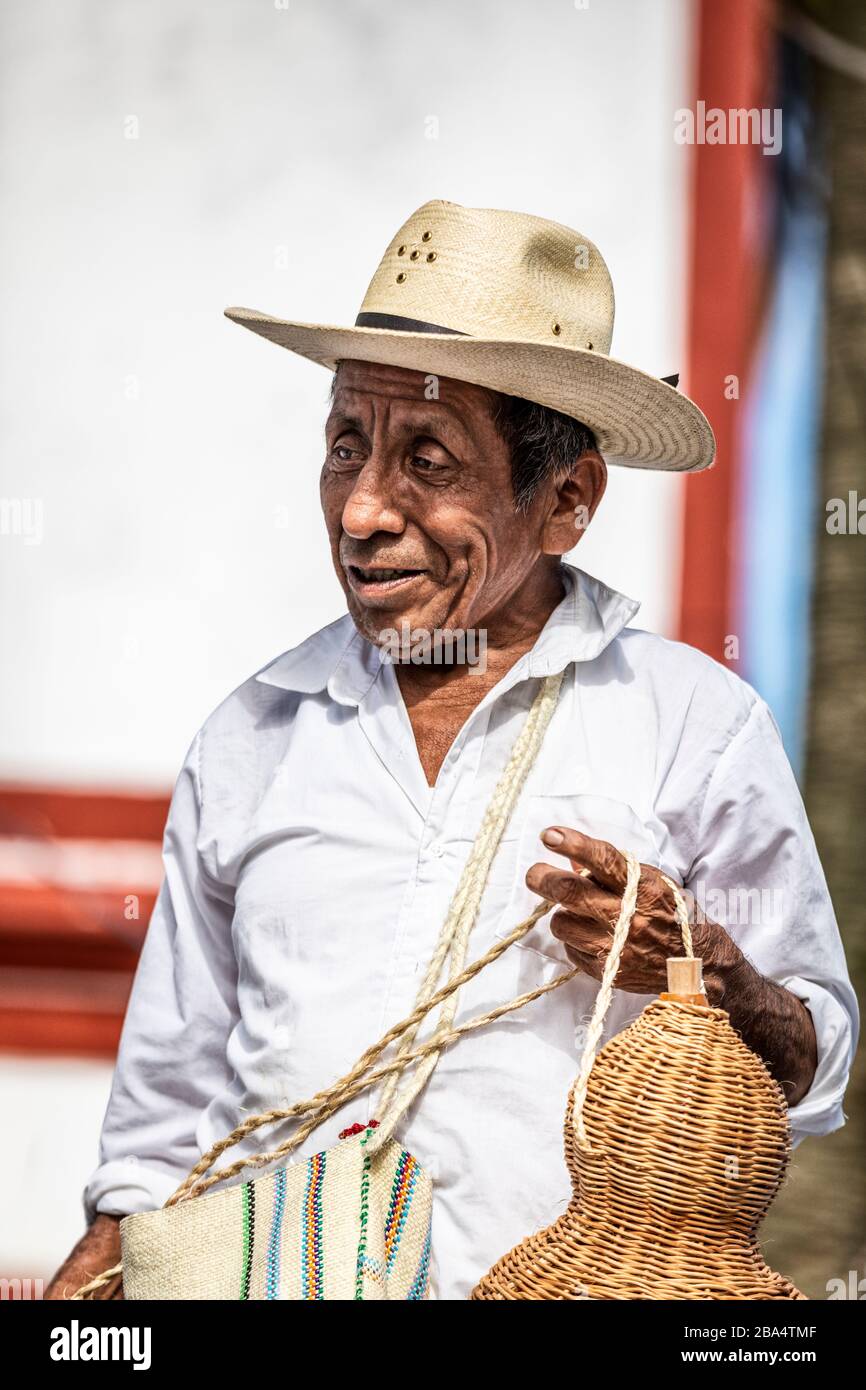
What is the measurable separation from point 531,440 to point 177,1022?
39.3 inches

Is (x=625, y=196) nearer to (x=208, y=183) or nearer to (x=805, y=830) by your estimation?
(x=208, y=183)

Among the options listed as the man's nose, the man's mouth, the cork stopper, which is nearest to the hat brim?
the man's nose

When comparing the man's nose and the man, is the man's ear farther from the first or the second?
the man's nose

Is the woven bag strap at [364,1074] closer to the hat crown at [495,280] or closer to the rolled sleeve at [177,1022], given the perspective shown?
the rolled sleeve at [177,1022]

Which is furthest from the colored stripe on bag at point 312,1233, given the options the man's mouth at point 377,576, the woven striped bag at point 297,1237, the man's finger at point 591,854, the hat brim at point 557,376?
the hat brim at point 557,376

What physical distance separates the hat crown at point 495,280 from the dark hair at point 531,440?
0.36 feet

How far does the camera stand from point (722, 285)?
3.12m

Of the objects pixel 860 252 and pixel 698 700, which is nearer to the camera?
pixel 698 700

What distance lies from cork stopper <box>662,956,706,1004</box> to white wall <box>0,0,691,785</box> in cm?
153

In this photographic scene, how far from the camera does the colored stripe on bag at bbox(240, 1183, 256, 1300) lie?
72.9 inches

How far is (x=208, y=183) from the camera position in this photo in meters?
3.30

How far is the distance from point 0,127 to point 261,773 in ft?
6.16
